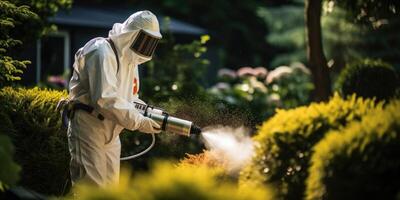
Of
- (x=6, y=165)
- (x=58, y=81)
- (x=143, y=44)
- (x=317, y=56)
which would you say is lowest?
(x=58, y=81)

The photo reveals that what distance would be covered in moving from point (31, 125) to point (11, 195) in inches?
37.4

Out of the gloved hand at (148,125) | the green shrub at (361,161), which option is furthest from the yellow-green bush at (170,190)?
the gloved hand at (148,125)

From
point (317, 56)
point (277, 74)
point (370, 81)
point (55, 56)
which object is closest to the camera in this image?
point (370, 81)

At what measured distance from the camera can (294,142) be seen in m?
4.37

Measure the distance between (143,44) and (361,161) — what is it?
8.40 feet

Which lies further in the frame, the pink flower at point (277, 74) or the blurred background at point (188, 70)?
the pink flower at point (277, 74)

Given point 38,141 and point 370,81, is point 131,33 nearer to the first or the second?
point 38,141

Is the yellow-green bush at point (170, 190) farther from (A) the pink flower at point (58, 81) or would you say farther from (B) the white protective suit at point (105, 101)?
(A) the pink flower at point (58, 81)

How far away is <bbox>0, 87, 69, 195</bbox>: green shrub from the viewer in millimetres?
7018

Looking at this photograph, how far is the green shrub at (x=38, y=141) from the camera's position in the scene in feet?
23.0

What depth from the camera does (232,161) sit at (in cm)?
532

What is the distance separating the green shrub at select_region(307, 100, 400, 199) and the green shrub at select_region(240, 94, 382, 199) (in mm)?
263

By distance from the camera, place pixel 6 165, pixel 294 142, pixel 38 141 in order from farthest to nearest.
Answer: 1. pixel 38 141
2. pixel 294 142
3. pixel 6 165

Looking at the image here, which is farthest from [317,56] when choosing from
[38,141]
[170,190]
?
[170,190]
